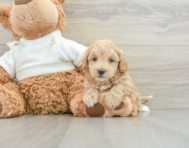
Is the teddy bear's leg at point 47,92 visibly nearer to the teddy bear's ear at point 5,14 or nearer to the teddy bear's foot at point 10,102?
the teddy bear's foot at point 10,102

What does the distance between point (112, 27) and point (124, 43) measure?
13 centimetres

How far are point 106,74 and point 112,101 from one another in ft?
0.39

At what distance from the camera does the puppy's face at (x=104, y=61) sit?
2.41 feet

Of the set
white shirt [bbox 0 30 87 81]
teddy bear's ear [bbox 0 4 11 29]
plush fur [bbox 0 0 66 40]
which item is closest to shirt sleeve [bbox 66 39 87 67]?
white shirt [bbox 0 30 87 81]

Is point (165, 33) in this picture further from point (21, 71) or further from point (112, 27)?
point (21, 71)

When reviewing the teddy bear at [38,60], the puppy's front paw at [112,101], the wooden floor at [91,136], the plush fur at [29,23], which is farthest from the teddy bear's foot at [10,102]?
the puppy's front paw at [112,101]

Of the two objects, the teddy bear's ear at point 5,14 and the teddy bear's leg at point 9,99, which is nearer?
the teddy bear's leg at point 9,99

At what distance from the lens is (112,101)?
754mm

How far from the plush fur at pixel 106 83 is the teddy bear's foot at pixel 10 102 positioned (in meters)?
0.25

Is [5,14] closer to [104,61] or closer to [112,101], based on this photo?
[104,61]

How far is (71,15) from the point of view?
3.67ft

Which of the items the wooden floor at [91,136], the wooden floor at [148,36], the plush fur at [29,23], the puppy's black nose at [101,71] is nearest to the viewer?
the wooden floor at [91,136]

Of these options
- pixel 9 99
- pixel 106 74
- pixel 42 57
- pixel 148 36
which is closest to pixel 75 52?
pixel 42 57

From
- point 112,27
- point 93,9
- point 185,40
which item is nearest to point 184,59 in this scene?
point 185,40
